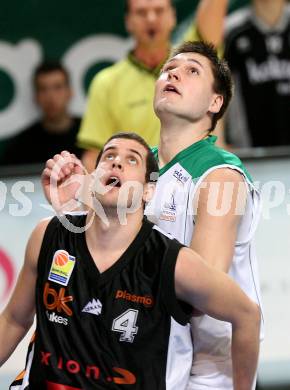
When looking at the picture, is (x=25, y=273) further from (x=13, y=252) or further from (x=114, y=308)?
(x=13, y=252)

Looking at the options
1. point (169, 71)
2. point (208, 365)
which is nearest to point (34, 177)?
point (169, 71)

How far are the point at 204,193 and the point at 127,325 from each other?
1.95ft

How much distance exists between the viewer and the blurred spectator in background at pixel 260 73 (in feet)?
25.0

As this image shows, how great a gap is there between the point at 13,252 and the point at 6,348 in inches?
80.6

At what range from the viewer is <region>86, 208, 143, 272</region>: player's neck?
11.9 ft

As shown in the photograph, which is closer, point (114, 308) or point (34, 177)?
point (114, 308)

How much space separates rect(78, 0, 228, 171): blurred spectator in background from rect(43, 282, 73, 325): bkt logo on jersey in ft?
8.21

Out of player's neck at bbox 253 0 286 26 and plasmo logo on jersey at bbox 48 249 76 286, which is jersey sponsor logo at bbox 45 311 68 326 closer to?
plasmo logo on jersey at bbox 48 249 76 286

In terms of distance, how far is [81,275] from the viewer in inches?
143

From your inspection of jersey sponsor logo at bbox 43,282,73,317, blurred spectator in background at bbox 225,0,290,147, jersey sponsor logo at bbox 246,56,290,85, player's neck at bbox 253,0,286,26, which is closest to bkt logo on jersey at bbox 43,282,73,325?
jersey sponsor logo at bbox 43,282,73,317

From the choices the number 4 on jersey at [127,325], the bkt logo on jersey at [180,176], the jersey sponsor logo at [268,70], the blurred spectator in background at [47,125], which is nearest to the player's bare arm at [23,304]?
the number 4 on jersey at [127,325]

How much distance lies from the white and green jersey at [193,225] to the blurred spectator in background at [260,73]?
3.60m

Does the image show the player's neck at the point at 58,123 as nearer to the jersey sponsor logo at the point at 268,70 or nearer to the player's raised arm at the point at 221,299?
the jersey sponsor logo at the point at 268,70

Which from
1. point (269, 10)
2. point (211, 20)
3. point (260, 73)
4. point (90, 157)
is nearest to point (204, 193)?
point (90, 157)
